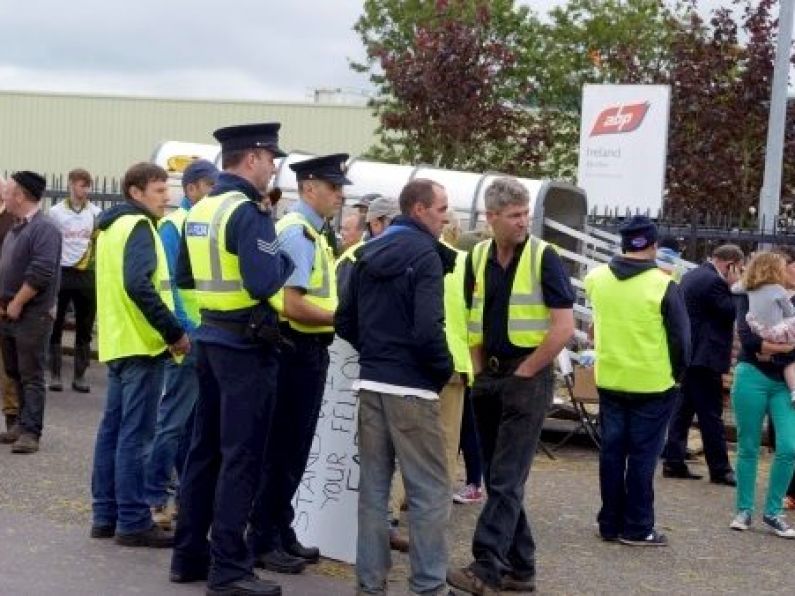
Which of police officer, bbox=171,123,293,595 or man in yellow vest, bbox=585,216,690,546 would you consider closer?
police officer, bbox=171,123,293,595

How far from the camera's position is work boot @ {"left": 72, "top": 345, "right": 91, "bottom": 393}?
49.1ft

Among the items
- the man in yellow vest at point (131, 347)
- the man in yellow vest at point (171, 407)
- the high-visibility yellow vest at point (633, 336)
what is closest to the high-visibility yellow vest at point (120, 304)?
the man in yellow vest at point (131, 347)

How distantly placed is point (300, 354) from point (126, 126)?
1546 inches

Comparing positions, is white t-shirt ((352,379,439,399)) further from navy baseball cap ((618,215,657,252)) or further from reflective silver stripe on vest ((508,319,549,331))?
navy baseball cap ((618,215,657,252))

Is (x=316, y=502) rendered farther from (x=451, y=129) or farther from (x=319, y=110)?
(x=319, y=110)

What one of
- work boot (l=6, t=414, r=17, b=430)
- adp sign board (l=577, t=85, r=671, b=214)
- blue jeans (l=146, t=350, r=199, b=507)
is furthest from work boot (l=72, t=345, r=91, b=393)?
adp sign board (l=577, t=85, r=671, b=214)

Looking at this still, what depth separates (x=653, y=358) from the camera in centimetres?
958

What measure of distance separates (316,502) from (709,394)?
4.86 metres

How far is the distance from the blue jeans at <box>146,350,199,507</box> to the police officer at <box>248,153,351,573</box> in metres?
0.88

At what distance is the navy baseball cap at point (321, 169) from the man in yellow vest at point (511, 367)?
781mm

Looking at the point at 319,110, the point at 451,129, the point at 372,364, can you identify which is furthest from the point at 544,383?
the point at 319,110

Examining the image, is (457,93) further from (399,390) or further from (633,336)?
(399,390)

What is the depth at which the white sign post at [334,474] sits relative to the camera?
8.40 meters

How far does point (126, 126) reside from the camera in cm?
4603
